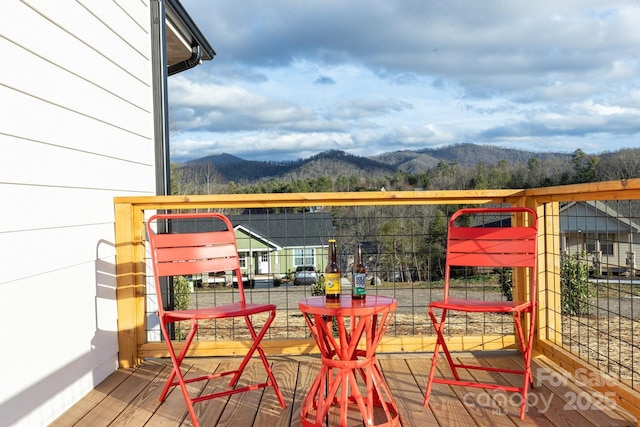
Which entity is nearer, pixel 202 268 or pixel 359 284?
pixel 359 284

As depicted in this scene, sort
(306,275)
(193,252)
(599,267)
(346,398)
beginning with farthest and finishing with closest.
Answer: (306,275) → (599,267) → (193,252) → (346,398)

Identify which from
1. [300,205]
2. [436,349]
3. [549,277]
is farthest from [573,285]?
[436,349]

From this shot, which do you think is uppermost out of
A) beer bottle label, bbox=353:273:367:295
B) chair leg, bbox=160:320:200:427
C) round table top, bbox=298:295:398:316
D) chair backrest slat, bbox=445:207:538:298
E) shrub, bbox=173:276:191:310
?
chair backrest slat, bbox=445:207:538:298

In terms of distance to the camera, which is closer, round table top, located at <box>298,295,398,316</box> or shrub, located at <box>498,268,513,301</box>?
round table top, located at <box>298,295,398,316</box>

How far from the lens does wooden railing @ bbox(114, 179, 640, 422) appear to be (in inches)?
138

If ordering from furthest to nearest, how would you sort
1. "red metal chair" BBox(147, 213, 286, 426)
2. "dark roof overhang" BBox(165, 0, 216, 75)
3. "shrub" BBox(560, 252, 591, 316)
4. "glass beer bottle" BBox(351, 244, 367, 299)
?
1. "dark roof overhang" BBox(165, 0, 216, 75)
2. "shrub" BBox(560, 252, 591, 316)
3. "red metal chair" BBox(147, 213, 286, 426)
4. "glass beer bottle" BBox(351, 244, 367, 299)

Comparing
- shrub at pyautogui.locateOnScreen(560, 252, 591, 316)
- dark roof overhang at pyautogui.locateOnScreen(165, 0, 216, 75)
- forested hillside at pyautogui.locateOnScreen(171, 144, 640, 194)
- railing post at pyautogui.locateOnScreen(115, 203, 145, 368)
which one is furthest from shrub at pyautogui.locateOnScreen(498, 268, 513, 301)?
forested hillside at pyautogui.locateOnScreen(171, 144, 640, 194)

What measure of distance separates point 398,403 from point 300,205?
133 cm

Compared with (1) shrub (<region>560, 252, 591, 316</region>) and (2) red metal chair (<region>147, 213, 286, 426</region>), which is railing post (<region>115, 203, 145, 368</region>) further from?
(1) shrub (<region>560, 252, 591, 316</region>)

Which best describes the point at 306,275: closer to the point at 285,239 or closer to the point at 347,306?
the point at 285,239

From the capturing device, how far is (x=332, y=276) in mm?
2586

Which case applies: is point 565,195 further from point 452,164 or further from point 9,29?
point 452,164

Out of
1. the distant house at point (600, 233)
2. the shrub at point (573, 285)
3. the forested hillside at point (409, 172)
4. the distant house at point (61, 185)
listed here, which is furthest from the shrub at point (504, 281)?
the forested hillside at point (409, 172)

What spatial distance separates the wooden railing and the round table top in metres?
1.00
